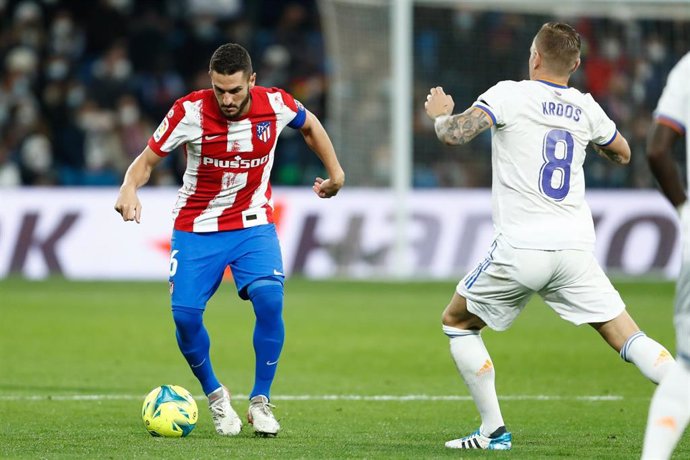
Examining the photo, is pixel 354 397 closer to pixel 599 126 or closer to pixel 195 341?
pixel 195 341

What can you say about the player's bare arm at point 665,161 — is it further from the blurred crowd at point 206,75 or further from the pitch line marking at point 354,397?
the blurred crowd at point 206,75

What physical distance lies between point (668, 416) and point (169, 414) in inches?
125

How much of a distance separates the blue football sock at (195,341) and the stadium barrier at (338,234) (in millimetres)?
11640

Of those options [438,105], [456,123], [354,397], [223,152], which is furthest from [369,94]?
[456,123]

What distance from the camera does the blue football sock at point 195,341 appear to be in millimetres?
7203

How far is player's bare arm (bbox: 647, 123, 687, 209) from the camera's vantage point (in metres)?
5.15

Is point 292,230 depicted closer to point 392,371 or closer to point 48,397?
point 392,371

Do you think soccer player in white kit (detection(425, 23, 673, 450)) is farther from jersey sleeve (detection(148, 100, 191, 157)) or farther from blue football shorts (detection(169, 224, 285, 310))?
jersey sleeve (detection(148, 100, 191, 157))

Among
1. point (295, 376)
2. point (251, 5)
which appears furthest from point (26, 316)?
point (251, 5)

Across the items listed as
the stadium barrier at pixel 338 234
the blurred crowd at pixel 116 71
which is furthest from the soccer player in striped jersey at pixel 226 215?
the blurred crowd at pixel 116 71

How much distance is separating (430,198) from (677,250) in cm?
384

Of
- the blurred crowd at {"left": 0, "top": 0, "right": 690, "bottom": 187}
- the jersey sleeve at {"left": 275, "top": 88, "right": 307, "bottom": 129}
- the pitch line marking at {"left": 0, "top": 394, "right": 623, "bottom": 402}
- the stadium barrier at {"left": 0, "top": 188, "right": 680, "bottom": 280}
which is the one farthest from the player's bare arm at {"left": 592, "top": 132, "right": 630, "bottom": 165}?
the blurred crowd at {"left": 0, "top": 0, "right": 690, "bottom": 187}

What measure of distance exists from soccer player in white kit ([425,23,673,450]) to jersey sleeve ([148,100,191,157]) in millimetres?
1515

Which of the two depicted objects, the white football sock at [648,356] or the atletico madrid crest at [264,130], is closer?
the white football sock at [648,356]
